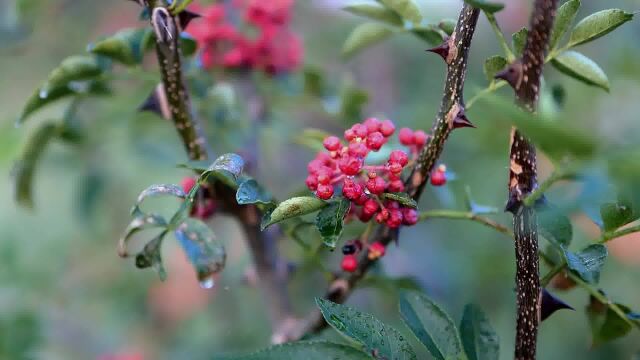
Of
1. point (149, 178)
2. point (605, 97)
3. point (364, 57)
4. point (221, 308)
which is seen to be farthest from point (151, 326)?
point (605, 97)

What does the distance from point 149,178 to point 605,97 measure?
1.36 meters

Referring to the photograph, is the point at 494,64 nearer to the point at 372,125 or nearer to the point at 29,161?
the point at 372,125

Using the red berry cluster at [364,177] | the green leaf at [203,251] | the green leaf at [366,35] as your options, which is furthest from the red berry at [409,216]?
the green leaf at [366,35]

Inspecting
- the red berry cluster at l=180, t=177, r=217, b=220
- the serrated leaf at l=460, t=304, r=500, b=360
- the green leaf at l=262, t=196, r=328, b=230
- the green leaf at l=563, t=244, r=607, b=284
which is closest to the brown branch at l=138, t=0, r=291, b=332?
→ the red berry cluster at l=180, t=177, r=217, b=220

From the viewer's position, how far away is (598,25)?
2.42ft

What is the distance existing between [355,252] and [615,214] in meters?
0.29

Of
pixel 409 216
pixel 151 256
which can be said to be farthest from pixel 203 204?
pixel 409 216

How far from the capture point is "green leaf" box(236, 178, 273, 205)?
0.72 m

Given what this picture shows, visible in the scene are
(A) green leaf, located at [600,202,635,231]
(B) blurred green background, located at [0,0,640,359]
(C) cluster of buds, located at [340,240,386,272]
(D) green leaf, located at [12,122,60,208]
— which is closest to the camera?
(A) green leaf, located at [600,202,635,231]

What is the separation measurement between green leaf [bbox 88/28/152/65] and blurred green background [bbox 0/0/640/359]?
0.31 metres

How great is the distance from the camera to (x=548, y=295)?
0.76m

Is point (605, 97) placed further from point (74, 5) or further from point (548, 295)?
Result: point (74, 5)

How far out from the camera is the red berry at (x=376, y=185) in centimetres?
76

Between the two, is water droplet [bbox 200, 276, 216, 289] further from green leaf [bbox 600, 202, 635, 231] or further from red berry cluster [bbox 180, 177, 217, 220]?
green leaf [bbox 600, 202, 635, 231]
